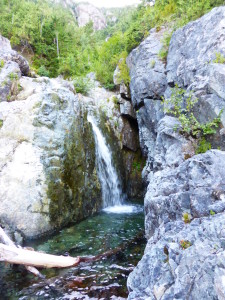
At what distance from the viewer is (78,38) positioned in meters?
48.4

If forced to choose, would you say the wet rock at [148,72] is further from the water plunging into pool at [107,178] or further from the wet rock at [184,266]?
the wet rock at [184,266]

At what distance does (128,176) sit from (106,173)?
333 cm

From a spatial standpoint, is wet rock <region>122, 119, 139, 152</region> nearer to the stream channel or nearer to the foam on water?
the foam on water

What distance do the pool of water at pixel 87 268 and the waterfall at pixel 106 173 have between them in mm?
4044

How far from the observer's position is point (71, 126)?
45.8 ft

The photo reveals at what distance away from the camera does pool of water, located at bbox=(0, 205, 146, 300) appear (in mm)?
6723

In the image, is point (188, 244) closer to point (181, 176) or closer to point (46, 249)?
point (181, 176)

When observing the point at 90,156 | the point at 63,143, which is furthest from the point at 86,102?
the point at 63,143

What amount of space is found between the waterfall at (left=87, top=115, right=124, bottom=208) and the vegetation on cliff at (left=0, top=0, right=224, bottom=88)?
7.75 metres

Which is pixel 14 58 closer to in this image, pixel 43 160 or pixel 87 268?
pixel 43 160

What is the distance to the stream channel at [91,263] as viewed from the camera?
6.74 metres

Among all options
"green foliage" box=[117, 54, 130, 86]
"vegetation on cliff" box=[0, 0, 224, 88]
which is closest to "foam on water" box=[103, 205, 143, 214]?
"green foliage" box=[117, 54, 130, 86]

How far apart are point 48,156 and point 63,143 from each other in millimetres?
1229

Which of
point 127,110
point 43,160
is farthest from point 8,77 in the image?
point 127,110
